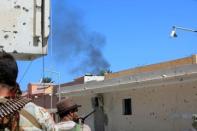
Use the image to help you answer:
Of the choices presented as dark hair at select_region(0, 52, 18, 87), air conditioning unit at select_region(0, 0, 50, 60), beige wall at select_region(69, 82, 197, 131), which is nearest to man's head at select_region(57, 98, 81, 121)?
air conditioning unit at select_region(0, 0, 50, 60)

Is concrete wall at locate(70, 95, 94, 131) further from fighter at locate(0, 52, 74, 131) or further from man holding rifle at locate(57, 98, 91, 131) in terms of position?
fighter at locate(0, 52, 74, 131)

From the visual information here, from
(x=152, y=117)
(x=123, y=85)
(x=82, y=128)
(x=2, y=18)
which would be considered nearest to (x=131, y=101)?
(x=123, y=85)

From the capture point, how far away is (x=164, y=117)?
68.6ft

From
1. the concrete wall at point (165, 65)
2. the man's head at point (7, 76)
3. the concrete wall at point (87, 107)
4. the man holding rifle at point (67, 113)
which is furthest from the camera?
the concrete wall at point (87, 107)

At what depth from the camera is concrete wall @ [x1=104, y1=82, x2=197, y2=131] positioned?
63.8 feet

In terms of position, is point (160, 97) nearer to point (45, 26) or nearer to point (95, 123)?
point (95, 123)

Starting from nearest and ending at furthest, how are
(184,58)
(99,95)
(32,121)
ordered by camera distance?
(32,121), (184,58), (99,95)

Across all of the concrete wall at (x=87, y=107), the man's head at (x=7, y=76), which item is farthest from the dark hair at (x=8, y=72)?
the concrete wall at (x=87, y=107)

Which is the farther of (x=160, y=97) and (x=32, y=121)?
(x=160, y=97)

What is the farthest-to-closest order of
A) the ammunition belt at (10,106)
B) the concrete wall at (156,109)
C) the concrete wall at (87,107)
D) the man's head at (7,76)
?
the concrete wall at (87,107)
the concrete wall at (156,109)
the man's head at (7,76)
the ammunition belt at (10,106)

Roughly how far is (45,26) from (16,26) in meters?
0.20

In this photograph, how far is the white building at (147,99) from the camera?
1955 centimetres

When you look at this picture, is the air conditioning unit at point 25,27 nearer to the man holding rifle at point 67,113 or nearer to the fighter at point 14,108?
the fighter at point 14,108

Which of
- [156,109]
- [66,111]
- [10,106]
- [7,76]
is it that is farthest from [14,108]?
[156,109]
